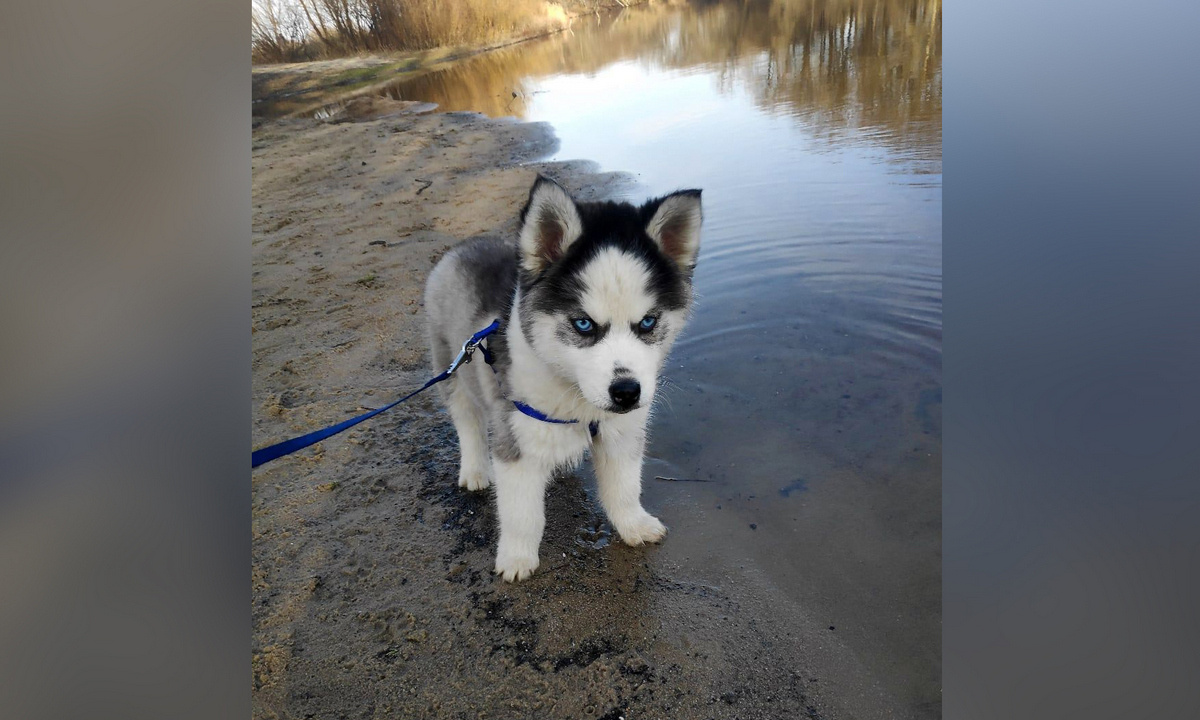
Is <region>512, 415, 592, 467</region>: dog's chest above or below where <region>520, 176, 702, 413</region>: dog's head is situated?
below

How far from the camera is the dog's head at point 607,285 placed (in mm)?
1094

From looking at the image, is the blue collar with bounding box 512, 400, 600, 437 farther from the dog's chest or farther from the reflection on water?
the reflection on water

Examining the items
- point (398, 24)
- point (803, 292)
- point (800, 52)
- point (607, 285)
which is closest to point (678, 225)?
point (607, 285)

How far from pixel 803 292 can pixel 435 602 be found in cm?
182

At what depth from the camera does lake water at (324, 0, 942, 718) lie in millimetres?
1360

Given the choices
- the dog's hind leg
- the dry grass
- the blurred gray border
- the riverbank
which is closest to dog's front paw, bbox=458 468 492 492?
the dog's hind leg

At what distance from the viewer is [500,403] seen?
137 cm

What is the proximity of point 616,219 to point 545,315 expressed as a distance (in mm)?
233

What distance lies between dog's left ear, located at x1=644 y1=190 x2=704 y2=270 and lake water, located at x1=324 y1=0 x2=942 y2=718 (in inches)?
26.9

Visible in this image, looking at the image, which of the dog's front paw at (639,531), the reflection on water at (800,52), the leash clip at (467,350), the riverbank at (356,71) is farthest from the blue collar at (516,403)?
the riverbank at (356,71)

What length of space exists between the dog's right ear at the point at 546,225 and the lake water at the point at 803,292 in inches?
29.3

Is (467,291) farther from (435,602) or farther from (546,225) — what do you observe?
(435,602)

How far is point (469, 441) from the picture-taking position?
5.69ft
